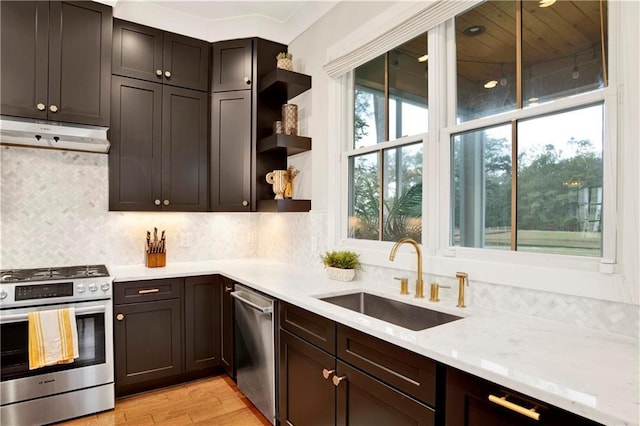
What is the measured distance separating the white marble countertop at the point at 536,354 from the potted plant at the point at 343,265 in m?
0.50

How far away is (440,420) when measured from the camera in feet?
4.09

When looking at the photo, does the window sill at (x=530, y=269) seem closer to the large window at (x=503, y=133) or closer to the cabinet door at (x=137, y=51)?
the large window at (x=503, y=133)

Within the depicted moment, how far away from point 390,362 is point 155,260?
2450 mm

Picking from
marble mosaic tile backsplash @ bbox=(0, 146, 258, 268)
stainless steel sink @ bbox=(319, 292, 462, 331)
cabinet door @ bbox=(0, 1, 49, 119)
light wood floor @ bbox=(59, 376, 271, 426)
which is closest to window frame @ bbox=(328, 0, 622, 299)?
stainless steel sink @ bbox=(319, 292, 462, 331)

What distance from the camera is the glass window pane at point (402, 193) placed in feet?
7.33

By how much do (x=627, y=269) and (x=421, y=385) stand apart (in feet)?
2.78

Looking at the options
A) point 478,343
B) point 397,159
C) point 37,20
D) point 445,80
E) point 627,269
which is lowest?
point 478,343

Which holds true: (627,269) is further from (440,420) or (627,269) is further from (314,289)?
(314,289)

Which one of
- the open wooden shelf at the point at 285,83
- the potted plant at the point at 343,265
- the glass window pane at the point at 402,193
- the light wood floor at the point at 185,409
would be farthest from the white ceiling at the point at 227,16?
the light wood floor at the point at 185,409

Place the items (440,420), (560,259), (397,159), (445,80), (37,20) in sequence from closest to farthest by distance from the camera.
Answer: (440,420) < (560,259) < (445,80) < (397,159) < (37,20)

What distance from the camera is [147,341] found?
109 inches

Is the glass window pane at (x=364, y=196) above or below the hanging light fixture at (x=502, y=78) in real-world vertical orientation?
below

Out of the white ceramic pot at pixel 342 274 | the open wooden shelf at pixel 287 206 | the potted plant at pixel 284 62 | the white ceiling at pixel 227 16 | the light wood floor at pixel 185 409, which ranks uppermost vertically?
the white ceiling at pixel 227 16

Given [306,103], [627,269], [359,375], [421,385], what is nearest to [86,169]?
[306,103]
